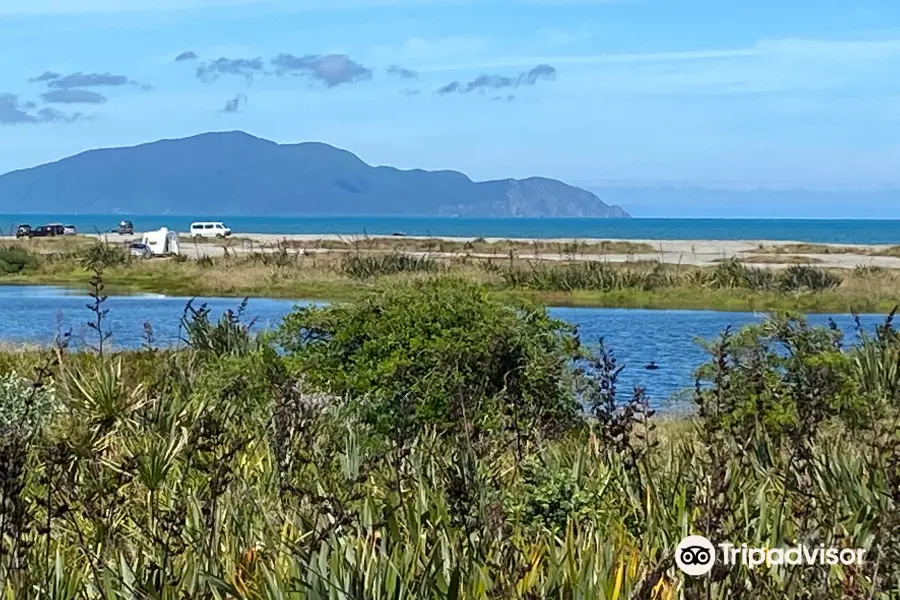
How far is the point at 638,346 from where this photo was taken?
28.6 meters

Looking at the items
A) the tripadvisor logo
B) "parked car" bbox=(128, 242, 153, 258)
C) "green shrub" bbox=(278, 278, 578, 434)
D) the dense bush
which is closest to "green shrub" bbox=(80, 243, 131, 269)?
"parked car" bbox=(128, 242, 153, 258)

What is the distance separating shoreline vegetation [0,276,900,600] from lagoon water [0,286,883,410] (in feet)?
16.4

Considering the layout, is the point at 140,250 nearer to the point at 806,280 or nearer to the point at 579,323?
the point at 806,280

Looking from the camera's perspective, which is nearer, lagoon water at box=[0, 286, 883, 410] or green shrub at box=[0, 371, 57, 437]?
green shrub at box=[0, 371, 57, 437]

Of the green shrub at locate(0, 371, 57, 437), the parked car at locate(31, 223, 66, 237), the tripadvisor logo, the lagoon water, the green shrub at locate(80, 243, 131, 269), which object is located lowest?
the lagoon water

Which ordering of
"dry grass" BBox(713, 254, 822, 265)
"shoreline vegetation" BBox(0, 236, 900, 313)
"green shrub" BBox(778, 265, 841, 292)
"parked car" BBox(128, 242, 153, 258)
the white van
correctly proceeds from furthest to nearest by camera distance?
the white van → "parked car" BBox(128, 242, 153, 258) → "dry grass" BBox(713, 254, 822, 265) → "green shrub" BBox(778, 265, 841, 292) → "shoreline vegetation" BBox(0, 236, 900, 313)

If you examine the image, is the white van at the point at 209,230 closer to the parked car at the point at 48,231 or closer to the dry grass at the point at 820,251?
the parked car at the point at 48,231

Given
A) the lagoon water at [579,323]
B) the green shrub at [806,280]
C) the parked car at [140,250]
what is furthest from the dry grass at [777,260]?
the parked car at [140,250]

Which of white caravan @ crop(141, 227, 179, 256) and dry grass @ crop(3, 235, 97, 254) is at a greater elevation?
white caravan @ crop(141, 227, 179, 256)

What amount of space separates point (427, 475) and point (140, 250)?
60.1 meters

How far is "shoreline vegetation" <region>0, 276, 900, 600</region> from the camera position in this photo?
4.86m

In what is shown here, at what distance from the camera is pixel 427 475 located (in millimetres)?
7566

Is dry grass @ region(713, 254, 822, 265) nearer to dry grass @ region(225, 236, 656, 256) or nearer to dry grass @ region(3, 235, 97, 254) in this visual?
dry grass @ region(225, 236, 656, 256)

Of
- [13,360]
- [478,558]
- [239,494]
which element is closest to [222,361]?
[13,360]
